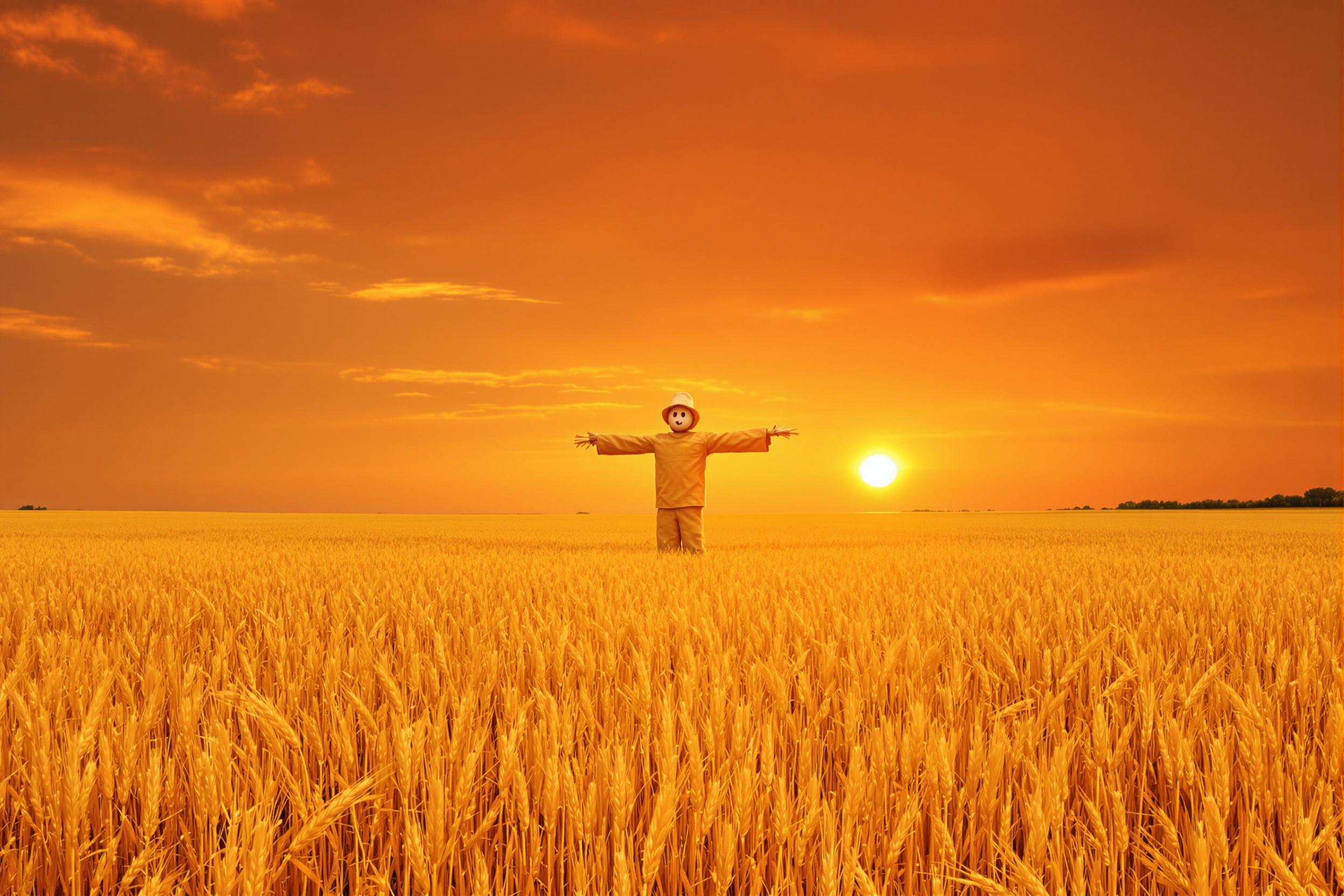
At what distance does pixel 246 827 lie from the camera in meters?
1.39

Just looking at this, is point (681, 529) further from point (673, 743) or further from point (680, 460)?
point (673, 743)

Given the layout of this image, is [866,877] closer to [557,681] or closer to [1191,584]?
[557,681]

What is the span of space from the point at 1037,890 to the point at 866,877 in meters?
0.27

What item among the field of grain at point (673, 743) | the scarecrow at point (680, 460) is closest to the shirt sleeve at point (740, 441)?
the scarecrow at point (680, 460)

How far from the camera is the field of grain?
5.11 feet

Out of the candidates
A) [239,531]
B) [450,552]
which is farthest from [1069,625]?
[239,531]

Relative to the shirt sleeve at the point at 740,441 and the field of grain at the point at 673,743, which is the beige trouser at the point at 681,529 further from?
the field of grain at the point at 673,743

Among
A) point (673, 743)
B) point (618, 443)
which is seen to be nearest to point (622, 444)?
point (618, 443)

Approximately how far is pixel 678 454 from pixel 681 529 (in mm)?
935

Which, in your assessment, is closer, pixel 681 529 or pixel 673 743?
pixel 673 743

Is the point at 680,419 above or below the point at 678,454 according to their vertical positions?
above

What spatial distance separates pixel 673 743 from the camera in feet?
5.89

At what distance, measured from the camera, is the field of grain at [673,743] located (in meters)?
1.56

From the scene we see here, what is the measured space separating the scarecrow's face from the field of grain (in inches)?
191
